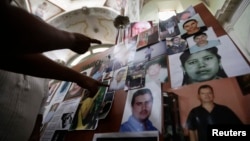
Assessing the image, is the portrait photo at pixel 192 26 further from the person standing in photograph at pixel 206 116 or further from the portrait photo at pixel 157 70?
the person standing in photograph at pixel 206 116

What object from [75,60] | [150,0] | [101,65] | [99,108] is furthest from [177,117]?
[75,60]

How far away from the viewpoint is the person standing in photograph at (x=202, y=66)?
74cm

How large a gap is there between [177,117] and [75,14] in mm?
6669

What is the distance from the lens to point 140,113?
2.74 feet

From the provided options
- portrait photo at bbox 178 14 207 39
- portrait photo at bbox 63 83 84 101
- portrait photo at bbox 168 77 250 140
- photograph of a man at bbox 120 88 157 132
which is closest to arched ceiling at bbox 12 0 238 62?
portrait photo at bbox 63 83 84 101

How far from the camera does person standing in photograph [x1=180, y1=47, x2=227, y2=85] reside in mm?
741

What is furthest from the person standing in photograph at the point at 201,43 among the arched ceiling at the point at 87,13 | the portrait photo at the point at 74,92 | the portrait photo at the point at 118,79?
the arched ceiling at the point at 87,13

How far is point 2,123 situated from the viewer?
783mm

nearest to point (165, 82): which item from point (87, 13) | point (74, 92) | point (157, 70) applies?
point (157, 70)

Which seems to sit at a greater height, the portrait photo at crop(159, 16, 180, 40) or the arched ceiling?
the arched ceiling

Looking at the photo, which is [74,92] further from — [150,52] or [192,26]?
[192,26]

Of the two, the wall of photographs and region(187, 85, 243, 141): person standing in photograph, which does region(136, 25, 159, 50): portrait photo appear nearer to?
the wall of photographs

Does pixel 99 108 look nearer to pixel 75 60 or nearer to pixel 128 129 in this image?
pixel 128 129

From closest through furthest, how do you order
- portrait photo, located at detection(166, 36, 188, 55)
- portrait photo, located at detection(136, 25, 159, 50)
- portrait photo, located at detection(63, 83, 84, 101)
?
portrait photo, located at detection(166, 36, 188, 55) → portrait photo, located at detection(136, 25, 159, 50) → portrait photo, located at detection(63, 83, 84, 101)
